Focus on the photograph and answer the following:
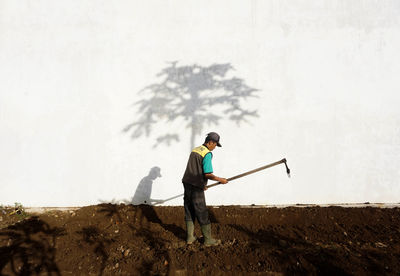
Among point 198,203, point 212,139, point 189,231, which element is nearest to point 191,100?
point 212,139

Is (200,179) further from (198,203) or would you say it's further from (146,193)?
(146,193)

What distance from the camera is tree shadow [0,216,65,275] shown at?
3.05 m

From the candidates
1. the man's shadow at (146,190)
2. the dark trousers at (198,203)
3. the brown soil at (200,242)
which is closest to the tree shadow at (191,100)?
the man's shadow at (146,190)

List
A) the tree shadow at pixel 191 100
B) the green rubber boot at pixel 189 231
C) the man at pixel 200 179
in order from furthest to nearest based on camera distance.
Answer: the tree shadow at pixel 191 100
the green rubber boot at pixel 189 231
the man at pixel 200 179

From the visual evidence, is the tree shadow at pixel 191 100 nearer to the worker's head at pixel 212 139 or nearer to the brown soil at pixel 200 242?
the worker's head at pixel 212 139

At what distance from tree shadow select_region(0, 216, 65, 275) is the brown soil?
1cm

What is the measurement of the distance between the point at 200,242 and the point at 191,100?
2.90 m

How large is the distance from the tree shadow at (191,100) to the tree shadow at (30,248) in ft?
7.87

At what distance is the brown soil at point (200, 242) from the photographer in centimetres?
295

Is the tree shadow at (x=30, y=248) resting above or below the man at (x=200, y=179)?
below

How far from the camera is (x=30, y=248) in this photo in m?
3.51

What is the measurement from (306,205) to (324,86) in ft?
8.61

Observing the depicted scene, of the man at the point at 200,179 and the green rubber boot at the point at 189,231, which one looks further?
the green rubber boot at the point at 189,231

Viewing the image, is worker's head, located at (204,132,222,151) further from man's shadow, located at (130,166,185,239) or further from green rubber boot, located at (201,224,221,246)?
man's shadow, located at (130,166,185,239)
